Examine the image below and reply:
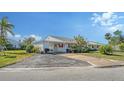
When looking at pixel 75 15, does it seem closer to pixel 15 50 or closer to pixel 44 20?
pixel 44 20

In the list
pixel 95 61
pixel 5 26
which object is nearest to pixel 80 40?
pixel 95 61

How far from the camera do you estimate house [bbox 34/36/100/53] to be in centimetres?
1045

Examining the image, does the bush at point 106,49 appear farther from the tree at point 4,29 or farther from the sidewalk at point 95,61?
the tree at point 4,29

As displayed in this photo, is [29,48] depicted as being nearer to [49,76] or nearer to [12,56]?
[12,56]

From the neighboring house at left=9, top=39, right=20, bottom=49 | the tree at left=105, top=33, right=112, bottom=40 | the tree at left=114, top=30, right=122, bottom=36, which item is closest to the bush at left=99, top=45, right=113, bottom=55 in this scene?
the tree at left=105, top=33, right=112, bottom=40

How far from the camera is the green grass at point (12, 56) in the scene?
10802 mm

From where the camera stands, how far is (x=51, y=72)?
941cm

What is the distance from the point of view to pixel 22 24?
9727 millimetres

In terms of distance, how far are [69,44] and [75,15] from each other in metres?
1.73

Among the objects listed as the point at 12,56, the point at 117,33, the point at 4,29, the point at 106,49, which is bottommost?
the point at 12,56

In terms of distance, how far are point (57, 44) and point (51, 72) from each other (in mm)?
2110

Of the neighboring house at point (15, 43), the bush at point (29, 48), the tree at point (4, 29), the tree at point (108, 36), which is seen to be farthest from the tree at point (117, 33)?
the tree at point (4, 29)

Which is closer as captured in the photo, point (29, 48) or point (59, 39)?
point (59, 39)

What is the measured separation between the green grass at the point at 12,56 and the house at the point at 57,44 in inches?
30.0
